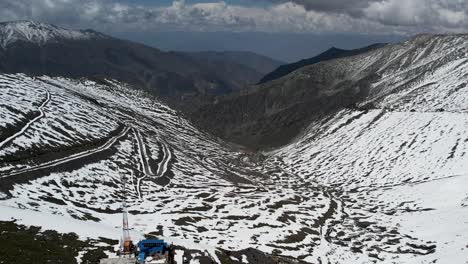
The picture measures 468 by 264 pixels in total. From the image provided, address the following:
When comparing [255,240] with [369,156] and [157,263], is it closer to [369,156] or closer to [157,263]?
[157,263]

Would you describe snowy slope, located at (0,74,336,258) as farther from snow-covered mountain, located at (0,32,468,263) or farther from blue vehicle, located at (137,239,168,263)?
blue vehicle, located at (137,239,168,263)

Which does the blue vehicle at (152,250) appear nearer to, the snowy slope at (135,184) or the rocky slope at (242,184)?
the rocky slope at (242,184)

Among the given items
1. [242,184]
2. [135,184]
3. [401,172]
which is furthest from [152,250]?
[401,172]

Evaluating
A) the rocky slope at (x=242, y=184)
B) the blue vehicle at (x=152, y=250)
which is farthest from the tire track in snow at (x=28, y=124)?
the blue vehicle at (x=152, y=250)

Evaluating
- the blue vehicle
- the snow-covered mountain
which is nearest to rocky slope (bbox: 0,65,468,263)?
the snow-covered mountain

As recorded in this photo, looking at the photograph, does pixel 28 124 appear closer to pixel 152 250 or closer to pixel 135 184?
pixel 135 184
